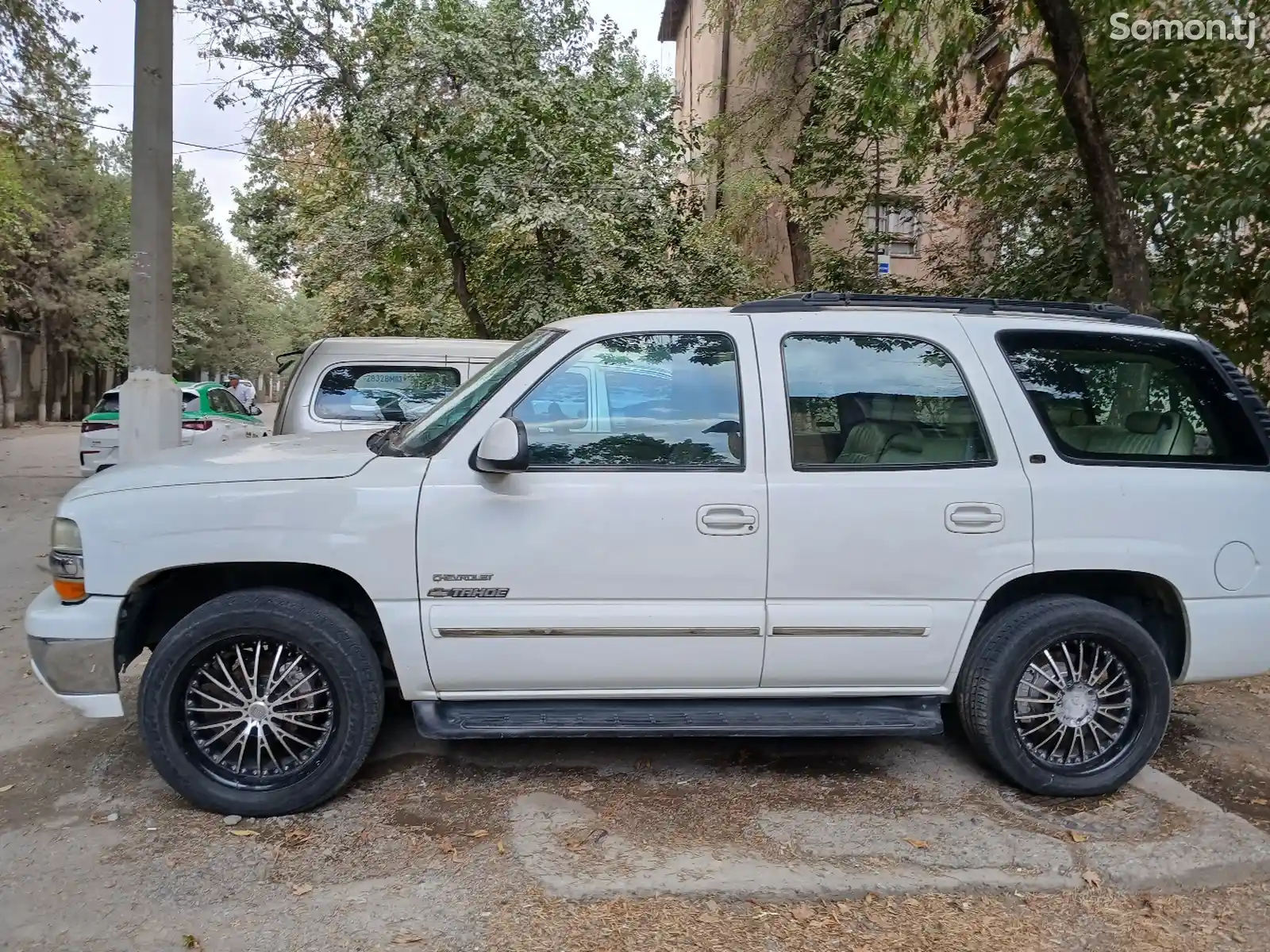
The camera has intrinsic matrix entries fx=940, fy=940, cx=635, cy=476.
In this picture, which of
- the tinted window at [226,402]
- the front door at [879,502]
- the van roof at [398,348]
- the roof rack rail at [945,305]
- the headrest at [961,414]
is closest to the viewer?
the front door at [879,502]

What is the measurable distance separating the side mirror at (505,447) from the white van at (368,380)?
12.5 ft

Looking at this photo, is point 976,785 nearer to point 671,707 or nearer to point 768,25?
point 671,707

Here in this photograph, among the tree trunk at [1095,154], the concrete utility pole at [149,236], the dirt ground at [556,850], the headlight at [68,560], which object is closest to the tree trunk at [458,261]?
the concrete utility pole at [149,236]

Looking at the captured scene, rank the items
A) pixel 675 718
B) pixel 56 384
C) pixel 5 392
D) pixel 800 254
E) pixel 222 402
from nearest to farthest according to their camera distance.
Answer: pixel 675 718 < pixel 222 402 < pixel 800 254 < pixel 5 392 < pixel 56 384

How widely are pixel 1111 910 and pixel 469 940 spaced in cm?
215

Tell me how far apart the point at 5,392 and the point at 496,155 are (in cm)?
1991

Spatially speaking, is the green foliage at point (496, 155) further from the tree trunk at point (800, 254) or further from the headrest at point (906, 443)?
the headrest at point (906, 443)

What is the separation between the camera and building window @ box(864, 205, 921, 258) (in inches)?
492

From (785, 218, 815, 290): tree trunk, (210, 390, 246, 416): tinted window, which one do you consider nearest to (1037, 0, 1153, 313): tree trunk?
(785, 218, 815, 290): tree trunk

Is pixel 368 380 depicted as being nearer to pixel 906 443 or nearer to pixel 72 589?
pixel 72 589

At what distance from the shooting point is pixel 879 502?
12.3ft

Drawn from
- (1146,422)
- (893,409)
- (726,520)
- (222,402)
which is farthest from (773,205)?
(726,520)

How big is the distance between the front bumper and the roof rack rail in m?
2.80

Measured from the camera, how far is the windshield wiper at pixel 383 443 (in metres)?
3.85
